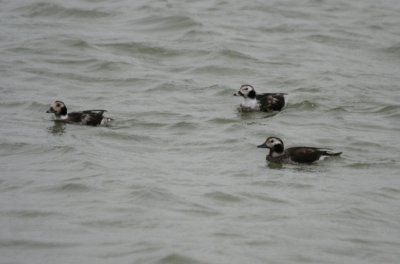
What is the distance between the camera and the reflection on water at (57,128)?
1468 cm

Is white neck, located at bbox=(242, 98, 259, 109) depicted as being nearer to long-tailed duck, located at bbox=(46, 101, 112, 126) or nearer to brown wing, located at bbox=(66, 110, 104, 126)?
long-tailed duck, located at bbox=(46, 101, 112, 126)

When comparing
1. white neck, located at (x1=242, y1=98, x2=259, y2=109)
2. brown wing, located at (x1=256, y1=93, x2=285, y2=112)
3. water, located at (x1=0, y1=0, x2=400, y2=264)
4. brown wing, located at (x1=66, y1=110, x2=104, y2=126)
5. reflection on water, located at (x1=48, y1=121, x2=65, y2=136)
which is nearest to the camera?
water, located at (x1=0, y1=0, x2=400, y2=264)

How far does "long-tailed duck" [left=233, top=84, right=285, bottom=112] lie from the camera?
54.7 feet

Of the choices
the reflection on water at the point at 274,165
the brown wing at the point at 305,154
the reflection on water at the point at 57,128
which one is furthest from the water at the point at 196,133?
the reflection on water at the point at 274,165

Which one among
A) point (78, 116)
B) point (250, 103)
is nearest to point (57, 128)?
point (78, 116)

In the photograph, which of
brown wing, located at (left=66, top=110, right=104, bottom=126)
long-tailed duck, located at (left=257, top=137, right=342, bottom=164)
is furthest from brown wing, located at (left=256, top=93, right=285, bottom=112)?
brown wing, located at (left=66, top=110, right=104, bottom=126)

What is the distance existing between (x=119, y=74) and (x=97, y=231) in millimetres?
10657

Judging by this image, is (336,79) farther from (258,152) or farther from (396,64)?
(258,152)

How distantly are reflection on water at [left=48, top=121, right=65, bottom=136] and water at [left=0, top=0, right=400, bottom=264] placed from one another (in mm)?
59

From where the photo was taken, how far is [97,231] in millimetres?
9258

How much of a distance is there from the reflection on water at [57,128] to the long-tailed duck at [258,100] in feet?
13.6

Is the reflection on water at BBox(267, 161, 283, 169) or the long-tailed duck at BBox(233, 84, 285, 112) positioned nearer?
the reflection on water at BBox(267, 161, 283, 169)

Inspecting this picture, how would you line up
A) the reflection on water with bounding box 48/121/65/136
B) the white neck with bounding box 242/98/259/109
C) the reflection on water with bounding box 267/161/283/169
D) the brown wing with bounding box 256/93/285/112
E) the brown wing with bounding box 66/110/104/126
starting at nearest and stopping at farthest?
the reflection on water with bounding box 267/161/283/169 → the reflection on water with bounding box 48/121/65/136 → the brown wing with bounding box 66/110/104/126 → the brown wing with bounding box 256/93/285/112 → the white neck with bounding box 242/98/259/109

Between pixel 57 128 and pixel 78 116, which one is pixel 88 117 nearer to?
pixel 78 116
